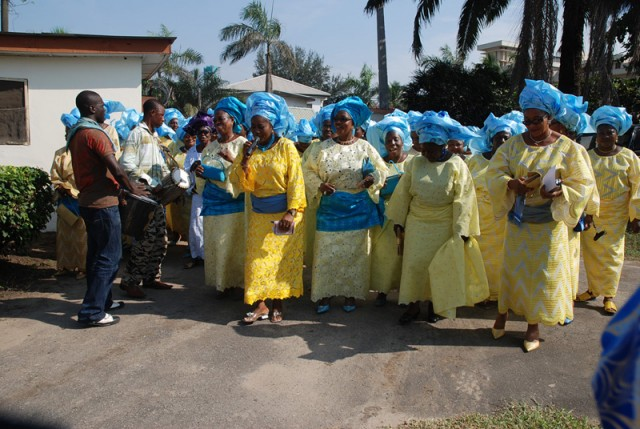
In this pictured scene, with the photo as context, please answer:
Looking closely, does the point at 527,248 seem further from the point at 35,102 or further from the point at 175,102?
the point at 175,102

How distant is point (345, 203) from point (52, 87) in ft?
21.1

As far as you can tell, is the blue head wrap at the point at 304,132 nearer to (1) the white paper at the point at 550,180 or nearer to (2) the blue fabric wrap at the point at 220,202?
(2) the blue fabric wrap at the point at 220,202

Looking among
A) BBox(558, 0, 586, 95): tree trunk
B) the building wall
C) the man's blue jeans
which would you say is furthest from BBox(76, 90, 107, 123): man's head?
BBox(558, 0, 586, 95): tree trunk

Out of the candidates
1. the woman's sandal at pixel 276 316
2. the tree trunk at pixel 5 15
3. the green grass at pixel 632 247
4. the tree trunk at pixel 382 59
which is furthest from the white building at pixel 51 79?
the tree trunk at pixel 382 59

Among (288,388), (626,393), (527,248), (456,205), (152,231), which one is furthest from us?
(152,231)

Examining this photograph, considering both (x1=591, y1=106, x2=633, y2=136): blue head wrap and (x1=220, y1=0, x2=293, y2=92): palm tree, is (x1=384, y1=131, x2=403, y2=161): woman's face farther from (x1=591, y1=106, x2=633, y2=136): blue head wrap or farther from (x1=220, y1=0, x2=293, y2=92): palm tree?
(x1=220, y1=0, x2=293, y2=92): palm tree

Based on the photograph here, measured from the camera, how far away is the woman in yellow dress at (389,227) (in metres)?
5.69

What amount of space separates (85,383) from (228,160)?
2.54m

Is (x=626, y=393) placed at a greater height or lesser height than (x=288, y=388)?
greater

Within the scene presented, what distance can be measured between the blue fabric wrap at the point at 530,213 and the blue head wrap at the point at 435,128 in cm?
84

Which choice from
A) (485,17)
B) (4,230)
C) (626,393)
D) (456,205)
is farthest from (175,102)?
(626,393)

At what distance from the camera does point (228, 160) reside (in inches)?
221

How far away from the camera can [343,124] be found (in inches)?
210

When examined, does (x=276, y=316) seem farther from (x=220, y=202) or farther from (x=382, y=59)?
(x=382, y=59)
